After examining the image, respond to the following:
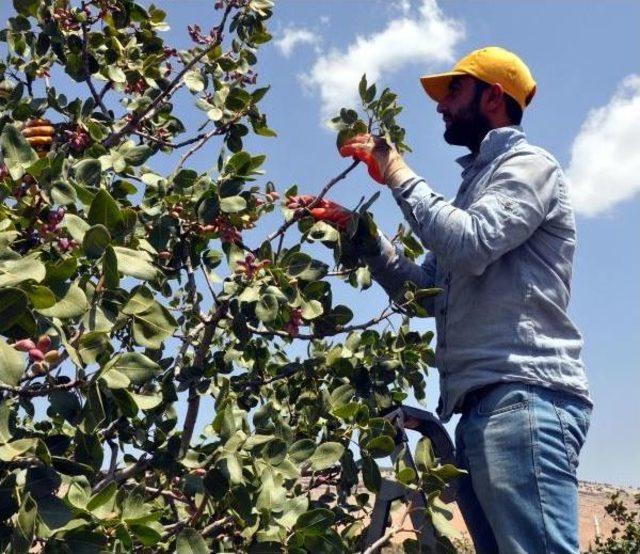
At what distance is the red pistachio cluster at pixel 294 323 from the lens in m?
2.56

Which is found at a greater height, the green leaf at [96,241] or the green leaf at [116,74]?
the green leaf at [116,74]

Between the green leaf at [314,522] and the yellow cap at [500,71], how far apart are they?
4.89 feet

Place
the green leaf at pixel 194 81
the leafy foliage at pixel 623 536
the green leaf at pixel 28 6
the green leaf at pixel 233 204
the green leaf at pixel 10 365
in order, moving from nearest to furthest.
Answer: the green leaf at pixel 10 365, the green leaf at pixel 233 204, the green leaf at pixel 28 6, the green leaf at pixel 194 81, the leafy foliage at pixel 623 536

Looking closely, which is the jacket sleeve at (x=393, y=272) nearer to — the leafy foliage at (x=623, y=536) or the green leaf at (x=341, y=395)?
the green leaf at (x=341, y=395)

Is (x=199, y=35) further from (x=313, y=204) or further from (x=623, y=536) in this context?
(x=623, y=536)

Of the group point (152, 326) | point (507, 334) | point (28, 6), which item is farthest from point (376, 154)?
point (28, 6)

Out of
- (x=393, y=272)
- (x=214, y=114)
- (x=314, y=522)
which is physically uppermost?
(x=214, y=114)

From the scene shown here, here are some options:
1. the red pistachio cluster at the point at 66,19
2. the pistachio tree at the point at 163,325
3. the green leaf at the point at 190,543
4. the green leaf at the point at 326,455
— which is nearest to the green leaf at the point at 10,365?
the pistachio tree at the point at 163,325

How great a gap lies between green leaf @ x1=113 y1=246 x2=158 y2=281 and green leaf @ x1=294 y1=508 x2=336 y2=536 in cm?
79

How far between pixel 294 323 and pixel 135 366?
96cm

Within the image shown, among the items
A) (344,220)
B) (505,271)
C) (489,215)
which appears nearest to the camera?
(489,215)

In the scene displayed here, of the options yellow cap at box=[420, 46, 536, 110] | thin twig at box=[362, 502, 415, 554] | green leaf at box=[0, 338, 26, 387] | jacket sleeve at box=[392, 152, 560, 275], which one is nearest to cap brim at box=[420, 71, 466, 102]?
yellow cap at box=[420, 46, 536, 110]

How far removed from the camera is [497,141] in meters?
2.54

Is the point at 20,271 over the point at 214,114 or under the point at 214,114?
under
